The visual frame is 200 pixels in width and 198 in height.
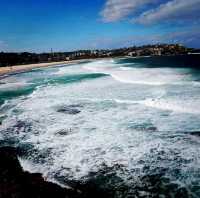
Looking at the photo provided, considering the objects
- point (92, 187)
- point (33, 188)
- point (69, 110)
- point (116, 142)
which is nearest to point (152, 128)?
point (116, 142)

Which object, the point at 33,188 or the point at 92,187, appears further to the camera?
the point at 92,187

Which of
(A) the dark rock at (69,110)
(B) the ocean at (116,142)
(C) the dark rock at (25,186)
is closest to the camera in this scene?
(C) the dark rock at (25,186)

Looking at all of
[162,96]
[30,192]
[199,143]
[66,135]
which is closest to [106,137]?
[66,135]

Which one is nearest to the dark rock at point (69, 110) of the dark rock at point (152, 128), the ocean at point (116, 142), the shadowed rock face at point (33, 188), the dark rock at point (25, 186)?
the ocean at point (116, 142)

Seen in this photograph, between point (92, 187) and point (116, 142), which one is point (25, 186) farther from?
point (116, 142)

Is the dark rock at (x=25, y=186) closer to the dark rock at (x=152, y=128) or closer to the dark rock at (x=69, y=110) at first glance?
the dark rock at (x=152, y=128)

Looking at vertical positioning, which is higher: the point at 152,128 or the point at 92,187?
the point at 152,128

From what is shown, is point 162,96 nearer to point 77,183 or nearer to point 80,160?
point 80,160

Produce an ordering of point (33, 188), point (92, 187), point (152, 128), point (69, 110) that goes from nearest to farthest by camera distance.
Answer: point (33, 188)
point (92, 187)
point (152, 128)
point (69, 110)

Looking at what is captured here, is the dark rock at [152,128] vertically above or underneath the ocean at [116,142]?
above

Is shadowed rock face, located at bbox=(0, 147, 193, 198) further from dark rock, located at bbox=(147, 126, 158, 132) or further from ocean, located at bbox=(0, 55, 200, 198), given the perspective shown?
dark rock, located at bbox=(147, 126, 158, 132)

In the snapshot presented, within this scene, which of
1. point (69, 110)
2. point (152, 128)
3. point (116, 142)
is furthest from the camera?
point (69, 110)

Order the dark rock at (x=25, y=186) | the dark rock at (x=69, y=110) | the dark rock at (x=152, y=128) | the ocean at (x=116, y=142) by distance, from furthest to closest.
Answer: the dark rock at (x=69, y=110), the dark rock at (x=152, y=128), the ocean at (x=116, y=142), the dark rock at (x=25, y=186)
